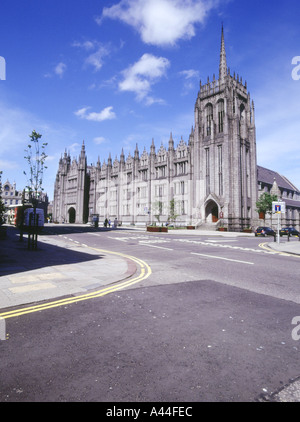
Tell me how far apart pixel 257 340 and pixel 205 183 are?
49.1 meters

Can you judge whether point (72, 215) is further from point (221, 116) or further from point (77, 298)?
point (77, 298)

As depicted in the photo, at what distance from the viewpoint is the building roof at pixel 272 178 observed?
62.8 meters

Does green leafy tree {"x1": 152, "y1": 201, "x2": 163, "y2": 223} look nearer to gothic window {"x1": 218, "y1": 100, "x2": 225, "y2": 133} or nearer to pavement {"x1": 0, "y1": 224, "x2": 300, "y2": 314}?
gothic window {"x1": 218, "y1": 100, "x2": 225, "y2": 133}

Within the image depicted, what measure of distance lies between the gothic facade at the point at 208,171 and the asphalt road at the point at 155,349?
1688 inches

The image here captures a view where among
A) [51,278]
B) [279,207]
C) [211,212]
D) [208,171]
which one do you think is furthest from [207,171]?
[51,278]

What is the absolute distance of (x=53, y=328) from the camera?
3506mm

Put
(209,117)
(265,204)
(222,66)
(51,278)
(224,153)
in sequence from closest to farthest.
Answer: (51,278) < (224,153) < (265,204) < (222,66) < (209,117)

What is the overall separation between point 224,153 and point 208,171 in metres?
5.02

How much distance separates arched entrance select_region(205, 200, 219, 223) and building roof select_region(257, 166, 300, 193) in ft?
59.9

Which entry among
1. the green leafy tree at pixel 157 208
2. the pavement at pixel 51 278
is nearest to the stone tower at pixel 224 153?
the green leafy tree at pixel 157 208

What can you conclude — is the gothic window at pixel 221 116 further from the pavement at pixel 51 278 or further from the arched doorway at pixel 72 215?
the arched doorway at pixel 72 215

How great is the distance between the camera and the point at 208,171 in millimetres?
50562
